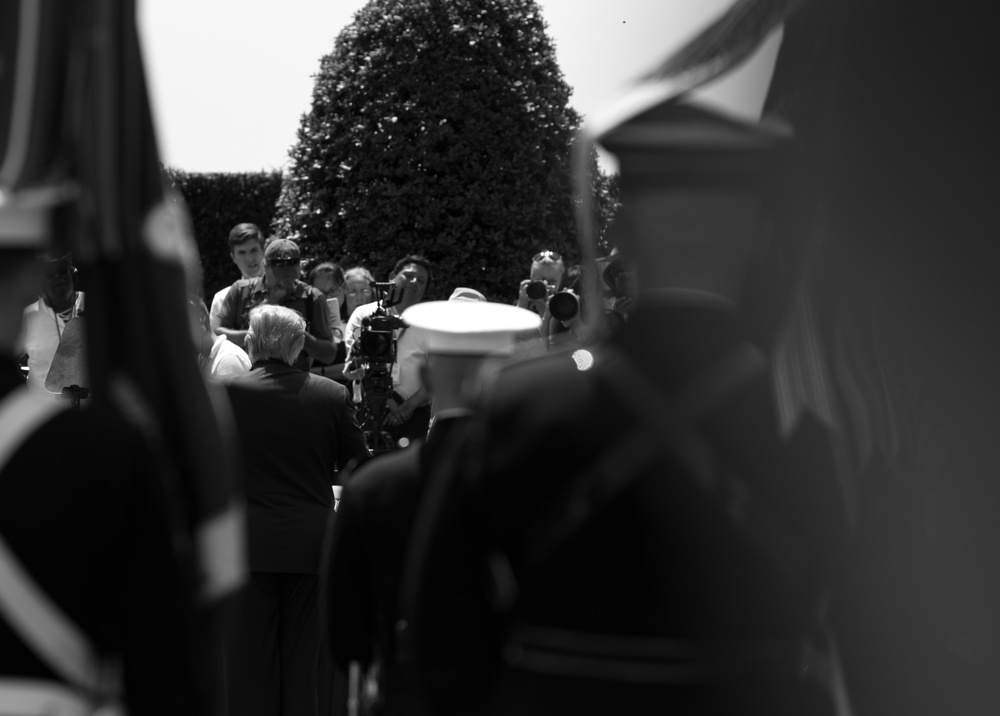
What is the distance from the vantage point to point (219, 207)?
54.3 feet

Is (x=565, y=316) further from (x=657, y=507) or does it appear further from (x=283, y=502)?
(x=657, y=507)

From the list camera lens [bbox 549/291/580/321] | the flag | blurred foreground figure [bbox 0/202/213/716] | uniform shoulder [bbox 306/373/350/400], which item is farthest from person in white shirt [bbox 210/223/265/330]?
blurred foreground figure [bbox 0/202/213/716]

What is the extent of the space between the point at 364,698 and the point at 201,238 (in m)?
14.1

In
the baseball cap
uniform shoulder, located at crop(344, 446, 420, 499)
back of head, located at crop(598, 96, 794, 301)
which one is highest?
back of head, located at crop(598, 96, 794, 301)

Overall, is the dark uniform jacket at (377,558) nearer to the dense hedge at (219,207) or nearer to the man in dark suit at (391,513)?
the man in dark suit at (391,513)

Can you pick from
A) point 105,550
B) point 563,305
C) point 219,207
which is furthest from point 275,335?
point 219,207

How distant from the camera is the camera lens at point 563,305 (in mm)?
5703

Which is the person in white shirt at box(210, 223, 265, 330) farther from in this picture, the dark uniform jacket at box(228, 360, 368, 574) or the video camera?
the dark uniform jacket at box(228, 360, 368, 574)

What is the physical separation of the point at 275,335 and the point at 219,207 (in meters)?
12.1

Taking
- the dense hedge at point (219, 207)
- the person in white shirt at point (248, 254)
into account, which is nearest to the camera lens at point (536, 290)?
the person in white shirt at point (248, 254)

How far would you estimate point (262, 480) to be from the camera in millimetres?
4805

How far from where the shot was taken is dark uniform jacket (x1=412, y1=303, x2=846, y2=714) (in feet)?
5.78

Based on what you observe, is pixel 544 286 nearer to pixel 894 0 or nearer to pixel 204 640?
pixel 894 0

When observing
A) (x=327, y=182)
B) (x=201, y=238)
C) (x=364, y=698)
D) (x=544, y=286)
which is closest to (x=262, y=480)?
(x=364, y=698)
